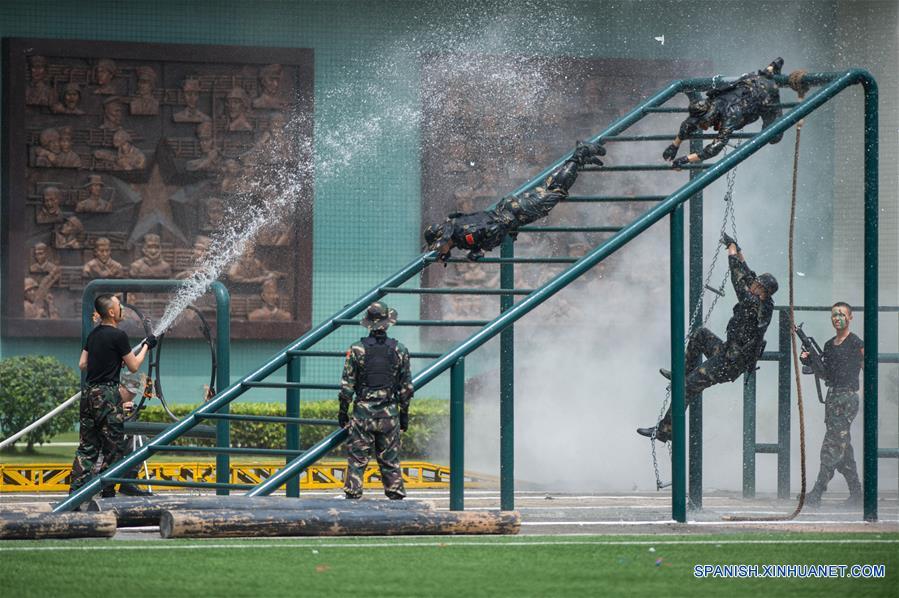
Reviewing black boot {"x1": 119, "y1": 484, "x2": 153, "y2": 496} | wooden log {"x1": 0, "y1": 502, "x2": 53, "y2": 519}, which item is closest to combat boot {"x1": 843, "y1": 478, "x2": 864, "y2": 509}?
black boot {"x1": 119, "y1": 484, "x2": 153, "y2": 496}

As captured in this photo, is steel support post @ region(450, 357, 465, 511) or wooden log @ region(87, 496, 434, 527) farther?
steel support post @ region(450, 357, 465, 511)

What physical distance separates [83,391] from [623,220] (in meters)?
10.4

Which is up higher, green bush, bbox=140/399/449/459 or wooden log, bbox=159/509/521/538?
green bush, bbox=140/399/449/459

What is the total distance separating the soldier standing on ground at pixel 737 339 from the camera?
12.6 m

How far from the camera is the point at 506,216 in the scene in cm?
1248

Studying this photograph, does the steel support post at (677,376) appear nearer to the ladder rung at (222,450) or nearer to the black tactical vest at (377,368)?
the black tactical vest at (377,368)

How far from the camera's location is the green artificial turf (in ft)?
26.2

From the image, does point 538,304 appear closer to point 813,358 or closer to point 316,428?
point 813,358

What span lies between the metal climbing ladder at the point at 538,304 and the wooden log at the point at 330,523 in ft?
2.21

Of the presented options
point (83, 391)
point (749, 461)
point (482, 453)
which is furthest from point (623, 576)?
point (482, 453)

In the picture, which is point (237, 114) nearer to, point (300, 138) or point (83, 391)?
point (300, 138)

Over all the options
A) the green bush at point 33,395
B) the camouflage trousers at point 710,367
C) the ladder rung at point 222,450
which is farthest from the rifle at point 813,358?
the green bush at point 33,395

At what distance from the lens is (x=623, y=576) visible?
848 cm

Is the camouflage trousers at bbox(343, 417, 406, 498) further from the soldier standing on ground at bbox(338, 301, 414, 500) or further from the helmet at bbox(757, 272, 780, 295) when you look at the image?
the helmet at bbox(757, 272, 780, 295)
